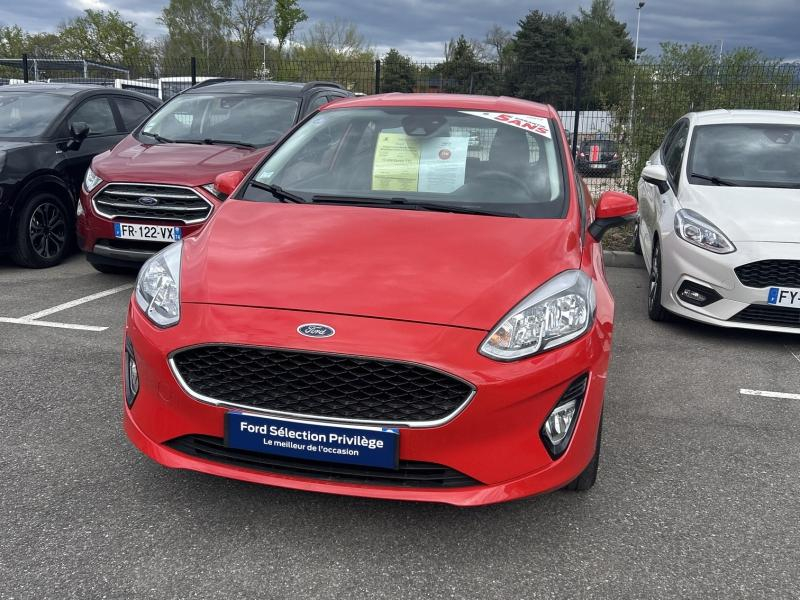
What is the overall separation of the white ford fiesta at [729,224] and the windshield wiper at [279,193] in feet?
10.2

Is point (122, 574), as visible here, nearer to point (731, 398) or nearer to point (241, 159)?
point (731, 398)

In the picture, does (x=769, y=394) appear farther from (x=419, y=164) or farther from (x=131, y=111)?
(x=131, y=111)

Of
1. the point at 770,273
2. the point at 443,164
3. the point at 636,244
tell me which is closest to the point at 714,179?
the point at 770,273

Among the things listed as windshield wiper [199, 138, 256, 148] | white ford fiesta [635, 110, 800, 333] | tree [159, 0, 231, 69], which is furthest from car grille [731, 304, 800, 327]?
tree [159, 0, 231, 69]

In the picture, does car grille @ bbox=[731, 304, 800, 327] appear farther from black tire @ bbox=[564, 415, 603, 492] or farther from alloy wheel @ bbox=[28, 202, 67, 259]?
alloy wheel @ bbox=[28, 202, 67, 259]

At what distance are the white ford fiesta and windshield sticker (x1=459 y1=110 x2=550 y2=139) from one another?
1.94 m

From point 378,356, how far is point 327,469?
0.44 metres

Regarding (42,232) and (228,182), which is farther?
(42,232)

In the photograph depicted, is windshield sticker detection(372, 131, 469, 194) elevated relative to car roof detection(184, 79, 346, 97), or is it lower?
lower

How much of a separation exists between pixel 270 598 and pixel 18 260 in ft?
18.2

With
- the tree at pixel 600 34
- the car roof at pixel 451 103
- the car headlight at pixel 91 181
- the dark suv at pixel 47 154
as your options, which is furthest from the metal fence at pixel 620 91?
the tree at pixel 600 34

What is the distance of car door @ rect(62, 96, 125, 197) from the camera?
7.25 metres

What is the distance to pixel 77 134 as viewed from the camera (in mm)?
7238

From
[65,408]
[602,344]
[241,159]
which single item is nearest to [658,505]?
[602,344]
